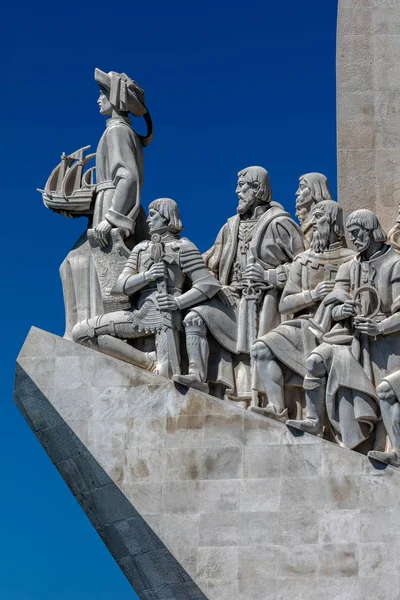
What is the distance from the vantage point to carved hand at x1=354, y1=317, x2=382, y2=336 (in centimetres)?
1677

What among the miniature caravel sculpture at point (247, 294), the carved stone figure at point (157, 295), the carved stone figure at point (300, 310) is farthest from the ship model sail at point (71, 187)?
the carved stone figure at point (300, 310)

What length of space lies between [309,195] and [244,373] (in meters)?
1.78

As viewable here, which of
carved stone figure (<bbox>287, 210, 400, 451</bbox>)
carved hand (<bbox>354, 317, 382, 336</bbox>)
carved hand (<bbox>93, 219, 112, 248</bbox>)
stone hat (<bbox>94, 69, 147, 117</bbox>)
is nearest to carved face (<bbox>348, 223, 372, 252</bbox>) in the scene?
carved stone figure (<bbox>287, 210, 400, 451</bbox>)

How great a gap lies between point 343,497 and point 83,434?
251cm

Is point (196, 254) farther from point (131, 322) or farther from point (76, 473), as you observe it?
point (76, 473)

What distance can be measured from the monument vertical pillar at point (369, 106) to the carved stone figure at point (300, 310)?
2.60 ft

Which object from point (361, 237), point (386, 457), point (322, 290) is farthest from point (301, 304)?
point (386, 457)

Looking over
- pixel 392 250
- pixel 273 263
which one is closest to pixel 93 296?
pixel 273 263

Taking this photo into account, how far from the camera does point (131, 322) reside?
18.0 meters

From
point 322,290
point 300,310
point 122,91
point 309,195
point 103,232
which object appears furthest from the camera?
point 122,91

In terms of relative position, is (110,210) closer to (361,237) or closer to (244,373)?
(244,373)

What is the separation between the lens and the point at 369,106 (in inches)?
727

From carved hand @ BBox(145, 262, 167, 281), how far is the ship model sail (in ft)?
4.42

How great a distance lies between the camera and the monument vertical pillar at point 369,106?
1820cm
